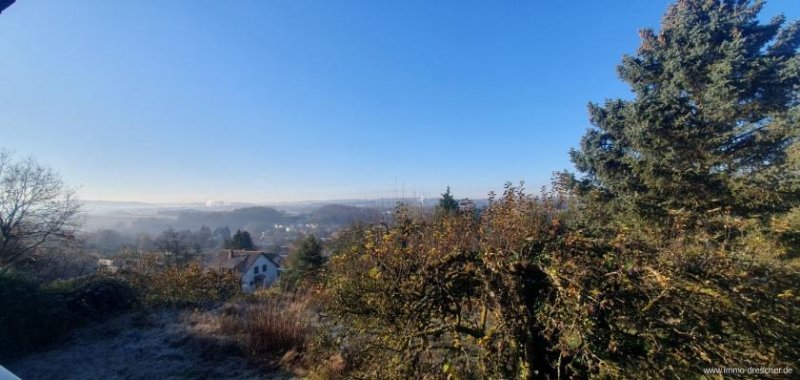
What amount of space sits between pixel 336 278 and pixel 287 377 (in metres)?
2.63

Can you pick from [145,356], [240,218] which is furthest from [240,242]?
[240,218]

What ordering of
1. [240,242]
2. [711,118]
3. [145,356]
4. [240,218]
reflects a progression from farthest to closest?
[240,218] < [240,242] < [711,118] < [145,356]

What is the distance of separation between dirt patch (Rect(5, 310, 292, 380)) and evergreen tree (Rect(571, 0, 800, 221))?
9.89 m

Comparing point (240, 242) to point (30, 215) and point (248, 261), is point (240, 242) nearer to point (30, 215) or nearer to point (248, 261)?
point (248, 261)

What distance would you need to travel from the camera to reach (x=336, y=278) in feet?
8.10

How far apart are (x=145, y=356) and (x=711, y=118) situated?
15.5m

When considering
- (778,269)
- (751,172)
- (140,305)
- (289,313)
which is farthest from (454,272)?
(751,172)

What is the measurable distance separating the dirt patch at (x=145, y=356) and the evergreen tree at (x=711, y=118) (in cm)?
989

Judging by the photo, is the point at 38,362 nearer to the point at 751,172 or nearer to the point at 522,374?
the point at 522,374

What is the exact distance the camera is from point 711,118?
1005 cm

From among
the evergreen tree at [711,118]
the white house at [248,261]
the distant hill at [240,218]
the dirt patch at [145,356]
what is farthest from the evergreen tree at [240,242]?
the evergreen tree at [711,118]

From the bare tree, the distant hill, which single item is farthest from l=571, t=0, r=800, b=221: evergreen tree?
the distant hill

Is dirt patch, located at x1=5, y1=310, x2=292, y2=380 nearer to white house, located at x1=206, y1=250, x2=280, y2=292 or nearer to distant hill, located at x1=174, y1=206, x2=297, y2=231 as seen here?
white house, located at x1=206, y1=250, x2=280, y2=292

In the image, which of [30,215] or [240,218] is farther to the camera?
[240,218]
